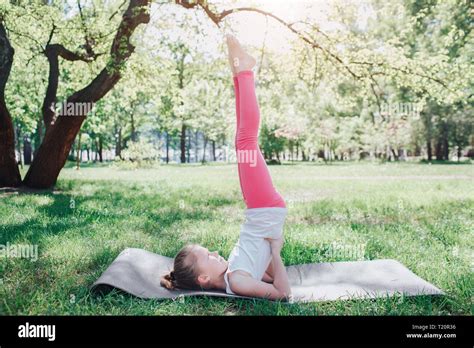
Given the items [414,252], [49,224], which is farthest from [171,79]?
[414,252]

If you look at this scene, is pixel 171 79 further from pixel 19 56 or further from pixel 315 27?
pixel 315 27

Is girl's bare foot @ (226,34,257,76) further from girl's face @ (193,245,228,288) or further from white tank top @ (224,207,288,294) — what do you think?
girl's face @ (193,245,228,288)

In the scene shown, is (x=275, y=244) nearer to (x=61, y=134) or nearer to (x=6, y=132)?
(x=61, y=134)

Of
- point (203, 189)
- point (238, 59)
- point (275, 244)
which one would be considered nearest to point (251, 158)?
point (275, 244)

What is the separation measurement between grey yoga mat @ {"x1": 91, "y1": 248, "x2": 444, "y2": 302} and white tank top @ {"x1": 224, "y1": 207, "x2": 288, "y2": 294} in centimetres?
25

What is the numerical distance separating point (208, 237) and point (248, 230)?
1697 mm

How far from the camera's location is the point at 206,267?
3.16 metres

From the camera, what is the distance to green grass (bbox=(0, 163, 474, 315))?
2.88 meters

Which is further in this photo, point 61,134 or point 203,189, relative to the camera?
point 203,189

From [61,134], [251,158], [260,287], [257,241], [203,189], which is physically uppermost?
[61,134]
